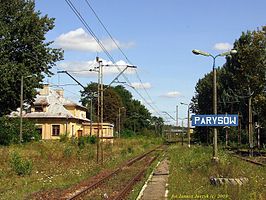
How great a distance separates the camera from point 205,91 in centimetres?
9706

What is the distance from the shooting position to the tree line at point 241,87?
1925 inches

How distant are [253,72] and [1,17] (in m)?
25.7

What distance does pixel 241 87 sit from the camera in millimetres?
58125

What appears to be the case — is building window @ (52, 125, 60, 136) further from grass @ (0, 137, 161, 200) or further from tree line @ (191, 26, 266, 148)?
grass @ (0, 137, 161, 200)

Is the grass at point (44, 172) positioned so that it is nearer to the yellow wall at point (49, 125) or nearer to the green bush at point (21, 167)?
the green bush at point (21, 167)

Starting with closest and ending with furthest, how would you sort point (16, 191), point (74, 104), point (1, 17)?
point (16, 191), point (1, 17), point (74, 104)

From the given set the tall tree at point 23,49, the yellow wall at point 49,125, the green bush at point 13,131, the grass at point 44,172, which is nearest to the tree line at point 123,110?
the yellow wall at point 49,125

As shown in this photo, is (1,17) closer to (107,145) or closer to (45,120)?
(107,145)

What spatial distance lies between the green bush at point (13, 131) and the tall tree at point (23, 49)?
10.6ft

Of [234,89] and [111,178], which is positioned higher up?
[234,89]

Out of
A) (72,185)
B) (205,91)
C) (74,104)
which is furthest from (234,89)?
(72,185)

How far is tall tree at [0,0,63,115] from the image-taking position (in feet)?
153

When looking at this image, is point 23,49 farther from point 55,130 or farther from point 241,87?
point 55,130

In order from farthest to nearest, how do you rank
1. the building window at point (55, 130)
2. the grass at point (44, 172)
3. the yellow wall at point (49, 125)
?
1. the building window at point (55, 130)
2. the yellow wall at point (49, 125)
3. the grass at point (44, 172)
